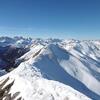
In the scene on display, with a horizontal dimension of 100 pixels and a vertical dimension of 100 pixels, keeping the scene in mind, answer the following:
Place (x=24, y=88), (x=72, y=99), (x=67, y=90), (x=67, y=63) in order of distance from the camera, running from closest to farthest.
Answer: (x=72, y=99) → (x=67, y=90) → (x=24, y=88) → (x=67, y=63)

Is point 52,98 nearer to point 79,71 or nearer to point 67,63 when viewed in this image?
point 79,71

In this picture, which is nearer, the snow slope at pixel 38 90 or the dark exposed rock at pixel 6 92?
the snow slope at pixel 38 90

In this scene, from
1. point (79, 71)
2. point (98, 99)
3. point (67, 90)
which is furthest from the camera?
point (79, 71)

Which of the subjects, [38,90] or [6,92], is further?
[6,92]

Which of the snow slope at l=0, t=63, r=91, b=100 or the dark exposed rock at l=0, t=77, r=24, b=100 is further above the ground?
the snow slope at l=0, t=63, r=91, b=100

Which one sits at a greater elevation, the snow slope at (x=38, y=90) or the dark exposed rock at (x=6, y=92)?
the snow slope at (x=38, y=90)

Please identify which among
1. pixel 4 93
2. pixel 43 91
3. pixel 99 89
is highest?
pixel 43 91

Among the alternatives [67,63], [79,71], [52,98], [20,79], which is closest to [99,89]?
[79,71]

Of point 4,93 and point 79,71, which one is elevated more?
point 4,93

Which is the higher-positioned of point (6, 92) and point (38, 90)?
point (38, 90)

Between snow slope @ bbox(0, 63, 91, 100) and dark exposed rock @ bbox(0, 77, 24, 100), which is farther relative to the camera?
dark exposed rock @ bbox(0, 77, 24, 100)

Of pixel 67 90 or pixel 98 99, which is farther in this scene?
pixel 98 99
